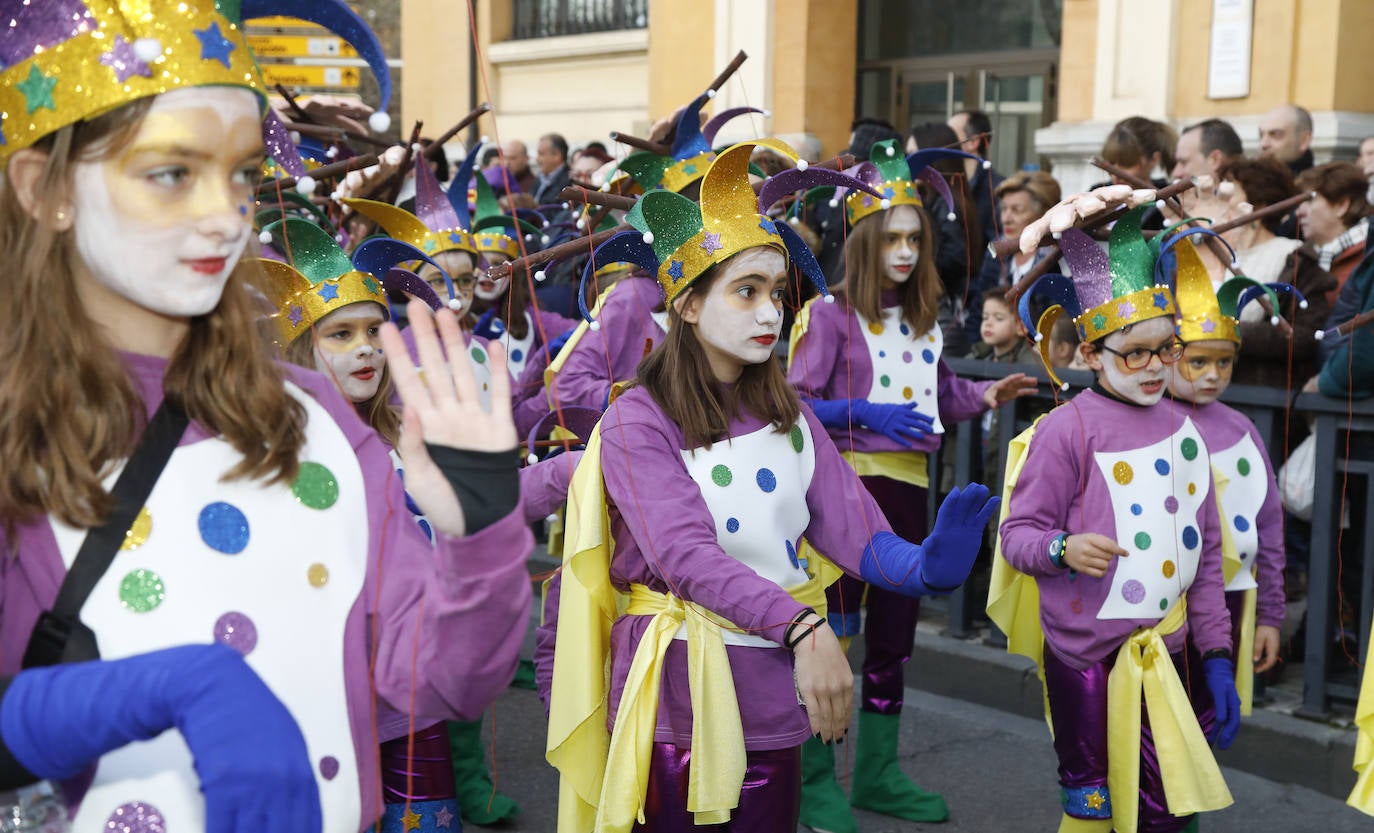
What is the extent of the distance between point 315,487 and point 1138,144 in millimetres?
5623

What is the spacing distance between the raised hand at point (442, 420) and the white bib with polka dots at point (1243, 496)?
320 cm

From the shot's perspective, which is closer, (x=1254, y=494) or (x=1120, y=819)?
(x=1120, y=819)

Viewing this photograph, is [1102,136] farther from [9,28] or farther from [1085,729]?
[9,28]

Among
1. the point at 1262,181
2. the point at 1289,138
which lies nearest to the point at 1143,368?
the point at 1262,181

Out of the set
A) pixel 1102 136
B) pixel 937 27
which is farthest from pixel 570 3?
pixel 1102 136

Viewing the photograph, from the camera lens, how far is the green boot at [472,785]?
4.70 m

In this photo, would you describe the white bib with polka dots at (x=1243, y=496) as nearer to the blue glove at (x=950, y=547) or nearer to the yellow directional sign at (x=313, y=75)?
the blue glove at (x=950, y=547)

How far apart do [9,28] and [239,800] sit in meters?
0.89

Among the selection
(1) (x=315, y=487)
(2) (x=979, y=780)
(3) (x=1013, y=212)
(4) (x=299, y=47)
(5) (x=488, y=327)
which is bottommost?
(2) (x=979, y=780)

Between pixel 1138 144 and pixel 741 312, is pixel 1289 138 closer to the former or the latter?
pixel 1138 144

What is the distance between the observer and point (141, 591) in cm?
169

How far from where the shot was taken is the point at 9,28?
1.72 meters

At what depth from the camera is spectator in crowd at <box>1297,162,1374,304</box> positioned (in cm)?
578

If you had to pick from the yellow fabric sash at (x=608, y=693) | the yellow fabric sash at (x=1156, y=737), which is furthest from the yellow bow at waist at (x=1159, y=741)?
the yellow fabric sash at (x=608, y=693)
